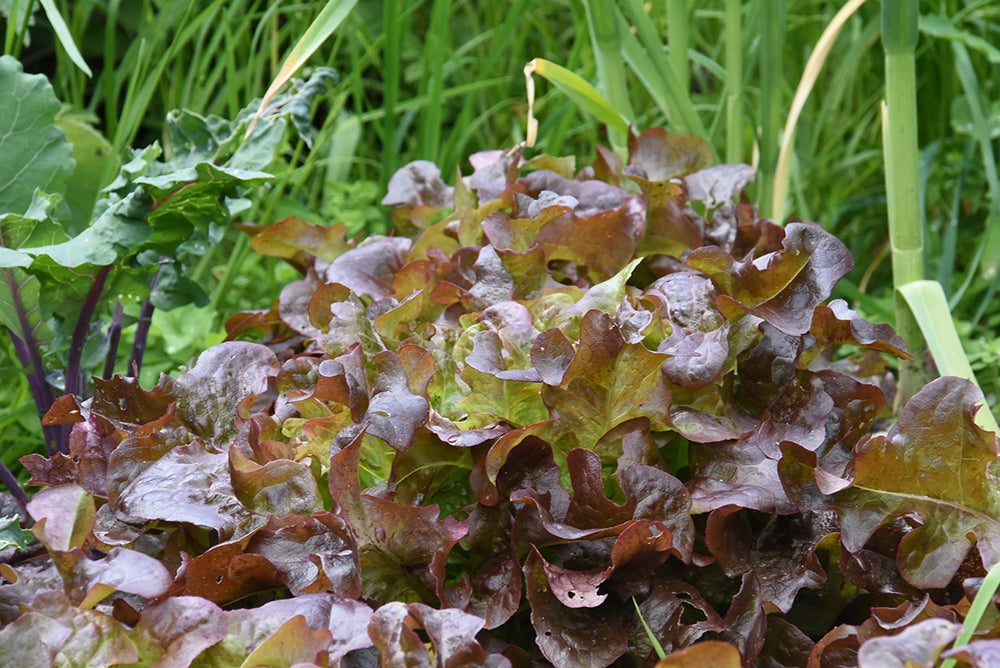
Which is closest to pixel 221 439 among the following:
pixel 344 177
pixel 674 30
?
pixel 674 30

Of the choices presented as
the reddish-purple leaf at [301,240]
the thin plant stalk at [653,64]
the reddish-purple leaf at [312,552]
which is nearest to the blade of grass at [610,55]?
the thin plant stalk at [653,64]

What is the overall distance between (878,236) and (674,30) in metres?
1.12

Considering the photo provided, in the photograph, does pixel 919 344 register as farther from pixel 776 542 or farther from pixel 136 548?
pixel 136 548

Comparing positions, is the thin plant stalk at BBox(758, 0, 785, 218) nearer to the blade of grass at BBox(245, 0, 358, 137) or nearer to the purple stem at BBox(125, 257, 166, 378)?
the blade of grass at BBox(245, 0, 358, 137)

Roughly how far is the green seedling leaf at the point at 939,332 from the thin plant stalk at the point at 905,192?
0.20 feet

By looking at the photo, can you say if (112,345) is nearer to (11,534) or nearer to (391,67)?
(11,534)

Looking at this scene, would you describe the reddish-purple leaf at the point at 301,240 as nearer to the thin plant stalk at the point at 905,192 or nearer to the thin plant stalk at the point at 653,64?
the thin plant stalk at the point at 653,64

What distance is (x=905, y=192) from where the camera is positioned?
50.0 inches

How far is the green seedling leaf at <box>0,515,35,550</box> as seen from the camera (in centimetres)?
82

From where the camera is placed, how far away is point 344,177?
2.32 metres

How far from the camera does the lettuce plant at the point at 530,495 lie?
699mm

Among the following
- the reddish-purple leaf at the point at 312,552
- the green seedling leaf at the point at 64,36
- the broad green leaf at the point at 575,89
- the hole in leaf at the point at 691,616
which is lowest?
the hole in leaf at the point at 691,616

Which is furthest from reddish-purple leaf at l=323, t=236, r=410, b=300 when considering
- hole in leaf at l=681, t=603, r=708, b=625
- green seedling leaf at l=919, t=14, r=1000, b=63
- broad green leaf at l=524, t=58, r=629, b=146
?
green seedling leaf at l=919, t=14, r=1000, b=63

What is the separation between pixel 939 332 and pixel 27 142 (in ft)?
3.95
